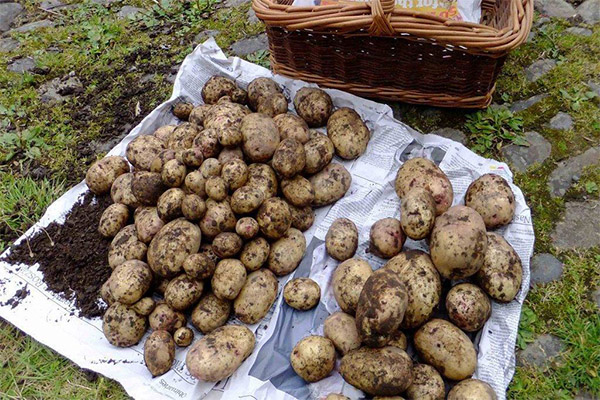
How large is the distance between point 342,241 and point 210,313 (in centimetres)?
76

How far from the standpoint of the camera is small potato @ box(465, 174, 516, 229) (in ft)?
Result: 8.23

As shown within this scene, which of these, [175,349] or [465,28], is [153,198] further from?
[465,28]

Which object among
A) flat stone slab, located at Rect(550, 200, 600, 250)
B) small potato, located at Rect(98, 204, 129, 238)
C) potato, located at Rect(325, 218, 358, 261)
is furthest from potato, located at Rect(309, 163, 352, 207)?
flat stone slab, located at Rect(550, 200, 600, 250)

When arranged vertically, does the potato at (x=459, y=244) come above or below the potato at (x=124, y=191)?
above

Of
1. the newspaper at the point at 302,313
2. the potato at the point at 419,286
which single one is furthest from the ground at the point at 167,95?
the potato at the point at 419,286

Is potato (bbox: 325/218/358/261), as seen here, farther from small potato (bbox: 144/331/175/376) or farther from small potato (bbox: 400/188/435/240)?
small potato (bbox: 144/331/175/376)

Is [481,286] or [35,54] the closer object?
[481,286]

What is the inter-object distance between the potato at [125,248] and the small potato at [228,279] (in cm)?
44

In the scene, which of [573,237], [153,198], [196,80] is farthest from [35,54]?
[573,237]

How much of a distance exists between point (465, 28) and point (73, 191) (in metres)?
2.53

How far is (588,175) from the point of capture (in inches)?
115

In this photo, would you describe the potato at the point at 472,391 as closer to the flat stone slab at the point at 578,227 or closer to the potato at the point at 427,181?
the potato at the point at 427,181

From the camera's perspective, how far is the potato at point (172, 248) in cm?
237

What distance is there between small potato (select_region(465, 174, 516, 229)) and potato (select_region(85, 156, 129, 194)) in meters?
2.07
